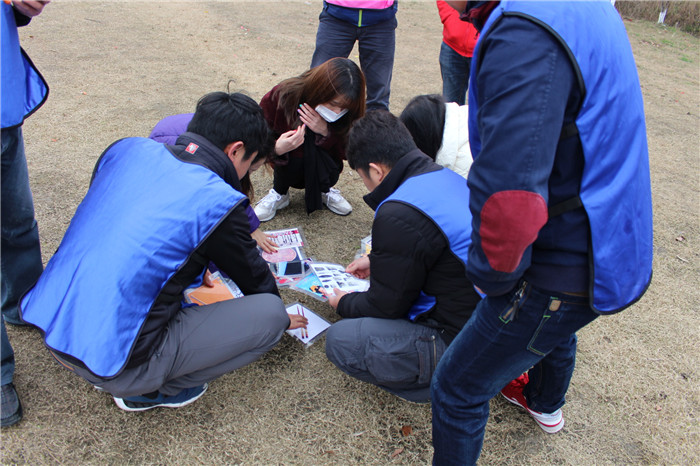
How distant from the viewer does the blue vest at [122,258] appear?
149 cm

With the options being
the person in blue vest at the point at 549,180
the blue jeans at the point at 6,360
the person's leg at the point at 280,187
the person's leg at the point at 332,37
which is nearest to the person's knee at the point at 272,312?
the person in blue vest at the point at 549,180

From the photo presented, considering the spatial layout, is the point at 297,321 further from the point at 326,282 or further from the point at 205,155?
the point at 205,155

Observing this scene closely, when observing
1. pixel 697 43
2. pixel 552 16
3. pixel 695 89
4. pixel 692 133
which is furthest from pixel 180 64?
pixel 697 43

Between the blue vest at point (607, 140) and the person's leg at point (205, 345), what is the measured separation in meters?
1.11

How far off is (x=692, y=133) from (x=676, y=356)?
3664mm

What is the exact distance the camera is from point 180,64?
5.11m

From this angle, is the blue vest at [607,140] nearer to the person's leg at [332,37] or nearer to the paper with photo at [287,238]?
the paper with photo at [287,238]

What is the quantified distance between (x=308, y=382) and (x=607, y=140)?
1477 mm

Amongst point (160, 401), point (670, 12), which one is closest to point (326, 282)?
point (160, 401)

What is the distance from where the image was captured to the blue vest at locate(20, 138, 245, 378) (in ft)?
4.90

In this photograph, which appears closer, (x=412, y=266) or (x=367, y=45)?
(x=412, y=266)

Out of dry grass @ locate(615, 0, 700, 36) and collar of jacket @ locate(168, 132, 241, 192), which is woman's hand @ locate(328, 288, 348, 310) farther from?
dry grass @ locate(615, 0, 700, 36)

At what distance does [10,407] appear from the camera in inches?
Result: 69.4

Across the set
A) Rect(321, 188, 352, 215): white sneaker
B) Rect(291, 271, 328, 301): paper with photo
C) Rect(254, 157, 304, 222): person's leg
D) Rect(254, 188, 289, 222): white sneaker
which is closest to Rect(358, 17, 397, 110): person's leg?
Result: Rect(321, 188, 352, 215): white sneaker
